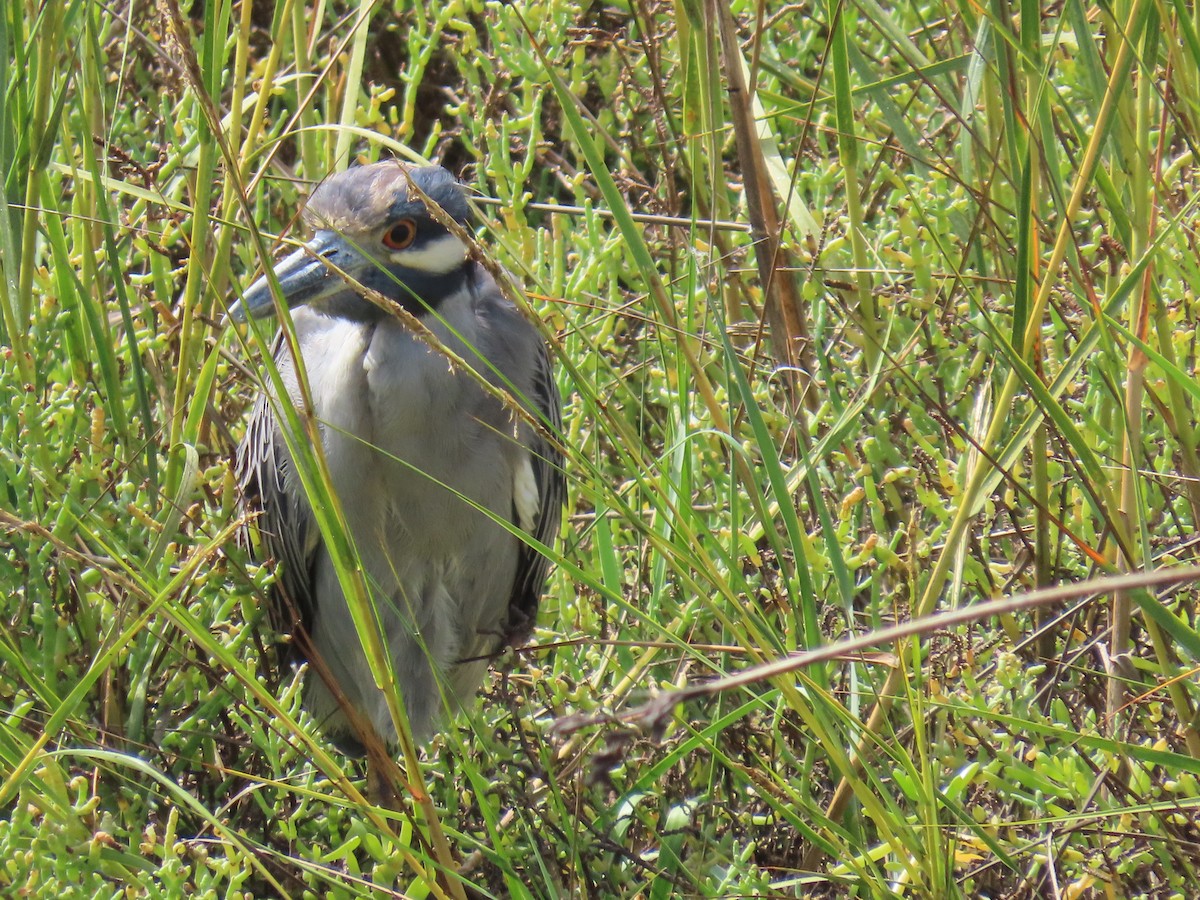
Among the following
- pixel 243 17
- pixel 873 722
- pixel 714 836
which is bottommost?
pixel 714 836

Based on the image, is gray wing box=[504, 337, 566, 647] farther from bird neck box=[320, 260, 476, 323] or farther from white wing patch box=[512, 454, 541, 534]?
bird neck box=[320, 260, 476, 323]

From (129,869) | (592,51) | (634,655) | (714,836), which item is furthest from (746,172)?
(592,51)

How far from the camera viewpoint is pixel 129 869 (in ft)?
6.61

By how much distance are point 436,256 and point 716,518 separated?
812 millimetres

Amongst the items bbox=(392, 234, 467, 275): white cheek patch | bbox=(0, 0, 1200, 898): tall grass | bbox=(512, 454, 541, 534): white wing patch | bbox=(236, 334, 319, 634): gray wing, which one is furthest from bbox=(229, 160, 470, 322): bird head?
bbox=(512, 454, 541, 534): white wing patch

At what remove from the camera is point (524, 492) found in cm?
294

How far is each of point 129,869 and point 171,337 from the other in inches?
43.9

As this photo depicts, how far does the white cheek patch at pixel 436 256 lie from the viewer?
8.93 feet

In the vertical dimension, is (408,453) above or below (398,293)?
below

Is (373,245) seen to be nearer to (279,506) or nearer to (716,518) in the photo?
(279,506)

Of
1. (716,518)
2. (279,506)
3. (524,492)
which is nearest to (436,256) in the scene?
(524,492)

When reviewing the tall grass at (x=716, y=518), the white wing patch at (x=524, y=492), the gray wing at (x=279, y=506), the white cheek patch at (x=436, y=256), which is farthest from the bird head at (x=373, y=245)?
the white wing patch at (x=524, y=492)

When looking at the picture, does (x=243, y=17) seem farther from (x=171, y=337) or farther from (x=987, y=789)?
(x=987, y=789)

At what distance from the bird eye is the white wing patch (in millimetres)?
539
